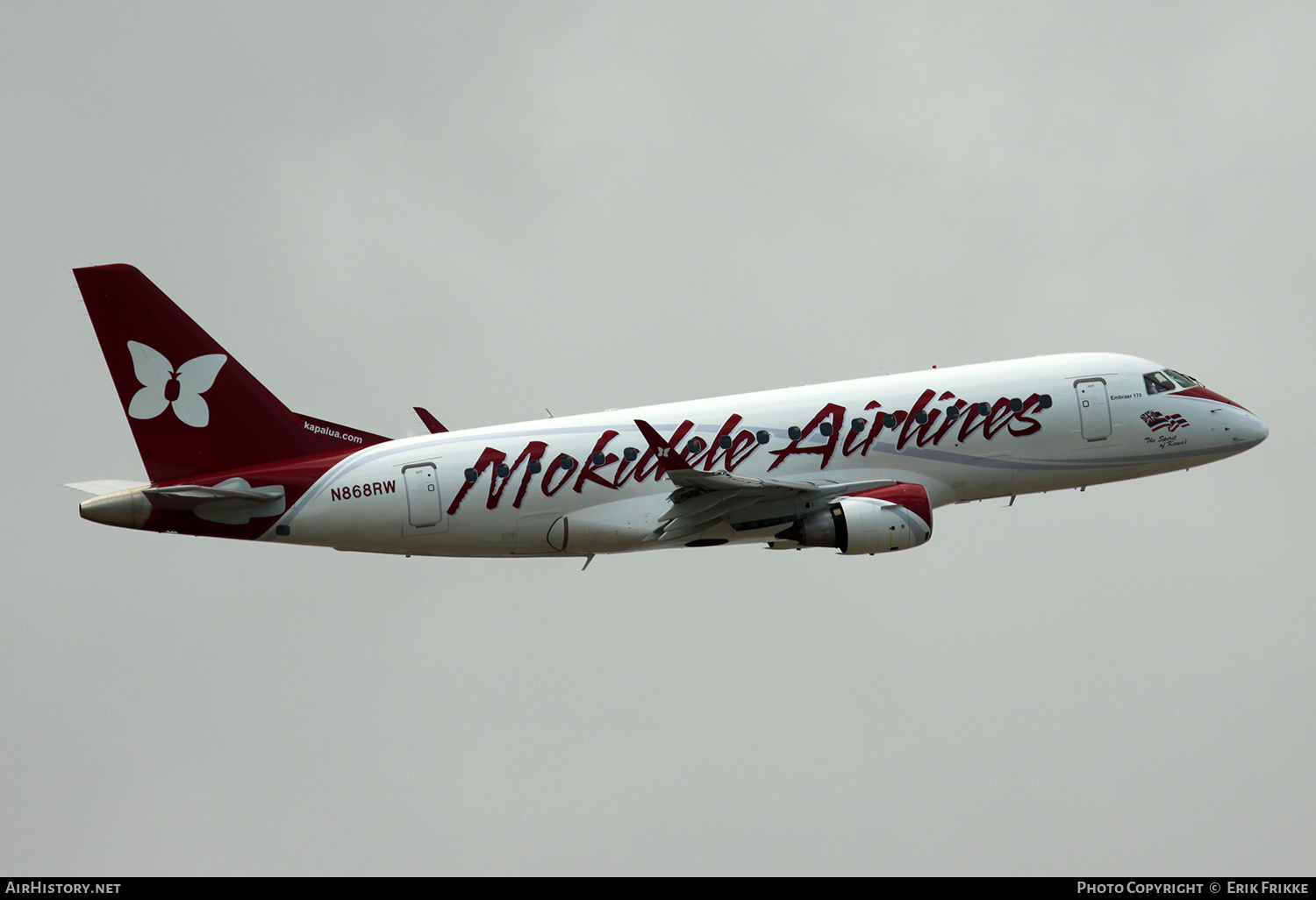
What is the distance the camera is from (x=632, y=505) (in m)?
49.4

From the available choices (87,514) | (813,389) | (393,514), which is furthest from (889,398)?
(87,514)

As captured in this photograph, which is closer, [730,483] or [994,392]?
[730,483]

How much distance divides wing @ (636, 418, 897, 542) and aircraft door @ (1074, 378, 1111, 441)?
21.4 feet

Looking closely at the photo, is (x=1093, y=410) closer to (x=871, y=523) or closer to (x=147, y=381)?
(x=871, y=523)

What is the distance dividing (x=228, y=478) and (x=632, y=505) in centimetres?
1238

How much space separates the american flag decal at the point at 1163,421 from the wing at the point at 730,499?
28.6ft

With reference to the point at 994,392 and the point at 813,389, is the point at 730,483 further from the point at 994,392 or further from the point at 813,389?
the point at 994,392

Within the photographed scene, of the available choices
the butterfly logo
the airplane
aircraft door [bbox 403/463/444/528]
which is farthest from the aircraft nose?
the butterfly logo

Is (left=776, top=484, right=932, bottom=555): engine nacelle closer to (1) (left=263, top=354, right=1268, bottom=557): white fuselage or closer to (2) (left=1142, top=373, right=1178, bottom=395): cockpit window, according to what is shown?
(1) (left=263, top=354, right=1268, bottom=557): white fuselage

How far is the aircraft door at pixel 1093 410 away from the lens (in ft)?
165

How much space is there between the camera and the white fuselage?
4894cm

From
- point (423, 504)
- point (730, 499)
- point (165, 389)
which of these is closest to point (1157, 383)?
point (730, 499)

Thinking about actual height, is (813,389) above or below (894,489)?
above

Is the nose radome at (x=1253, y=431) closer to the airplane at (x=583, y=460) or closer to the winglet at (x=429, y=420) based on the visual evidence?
the airplane at (x=583, y=460)
